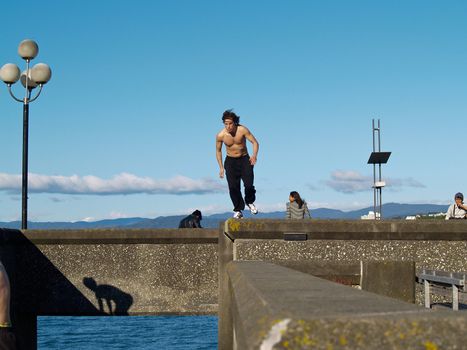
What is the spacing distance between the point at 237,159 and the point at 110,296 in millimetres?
4193

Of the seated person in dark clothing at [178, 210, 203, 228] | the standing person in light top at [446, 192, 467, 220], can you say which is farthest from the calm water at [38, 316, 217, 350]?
the standing person in light top at [446, 192, 467, 220]

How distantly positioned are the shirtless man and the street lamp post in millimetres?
5441

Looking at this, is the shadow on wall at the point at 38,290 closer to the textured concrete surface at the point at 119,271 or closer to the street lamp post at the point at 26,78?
the textured concrete surface at the point at 119,271

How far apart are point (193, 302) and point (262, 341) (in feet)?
50.6

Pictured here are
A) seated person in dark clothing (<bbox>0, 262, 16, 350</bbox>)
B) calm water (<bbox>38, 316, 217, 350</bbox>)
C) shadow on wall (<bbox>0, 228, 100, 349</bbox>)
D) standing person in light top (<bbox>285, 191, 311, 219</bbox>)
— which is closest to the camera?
seated person in dark clothing (<bbox>0, 262, 16, 350</bbox>)

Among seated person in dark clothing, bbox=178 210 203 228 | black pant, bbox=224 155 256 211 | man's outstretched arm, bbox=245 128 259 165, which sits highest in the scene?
man's outstretched arm, bbox=245 128 259 165

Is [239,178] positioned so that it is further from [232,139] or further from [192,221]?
[192,221]

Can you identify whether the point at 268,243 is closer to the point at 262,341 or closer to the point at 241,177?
the point at 241,177

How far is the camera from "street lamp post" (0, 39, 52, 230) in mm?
18906

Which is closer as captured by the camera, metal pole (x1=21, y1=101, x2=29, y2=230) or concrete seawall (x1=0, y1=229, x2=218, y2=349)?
concrete seawall (x1=0, y1=229, x2=218, y2=349)

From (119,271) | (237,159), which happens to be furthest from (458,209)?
(119,271)

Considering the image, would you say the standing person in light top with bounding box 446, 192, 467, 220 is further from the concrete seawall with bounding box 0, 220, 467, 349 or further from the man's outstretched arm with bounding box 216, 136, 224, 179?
the man's outstretched arm with bounding box 216, 136, 224, 179

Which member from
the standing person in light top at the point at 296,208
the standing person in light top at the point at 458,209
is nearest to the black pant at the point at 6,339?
the standing person in light top at the point at 296,208

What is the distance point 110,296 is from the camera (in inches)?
674
